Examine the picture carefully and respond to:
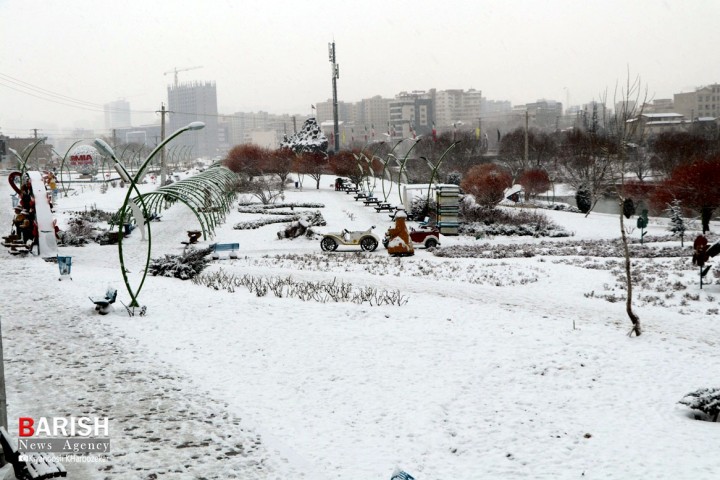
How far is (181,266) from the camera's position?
60.8 feet

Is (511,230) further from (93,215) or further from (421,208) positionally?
(93,215)

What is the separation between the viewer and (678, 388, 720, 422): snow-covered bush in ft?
27.7

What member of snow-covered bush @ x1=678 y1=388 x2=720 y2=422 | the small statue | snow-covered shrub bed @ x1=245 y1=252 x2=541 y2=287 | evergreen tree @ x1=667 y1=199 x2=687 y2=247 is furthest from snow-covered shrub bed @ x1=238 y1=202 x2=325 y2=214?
snow-covered bush @ x1=678 y1=388 x2=720 y2=422

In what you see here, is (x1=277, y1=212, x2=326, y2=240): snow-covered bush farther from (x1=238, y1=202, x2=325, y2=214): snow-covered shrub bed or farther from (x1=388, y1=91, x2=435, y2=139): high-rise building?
(x1=388, y1=91, x2=435, y2=139): high-rise building

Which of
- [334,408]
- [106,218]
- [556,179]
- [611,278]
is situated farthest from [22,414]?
[556,179]

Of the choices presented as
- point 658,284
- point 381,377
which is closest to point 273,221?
point 658,284

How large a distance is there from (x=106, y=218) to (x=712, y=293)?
30.2 metres

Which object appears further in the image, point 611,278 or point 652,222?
point 652,222

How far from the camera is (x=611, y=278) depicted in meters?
18.2

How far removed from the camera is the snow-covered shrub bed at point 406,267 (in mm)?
18438

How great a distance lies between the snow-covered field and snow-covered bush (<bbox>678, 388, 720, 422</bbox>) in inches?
7.7

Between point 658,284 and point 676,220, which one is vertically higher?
point 676,220

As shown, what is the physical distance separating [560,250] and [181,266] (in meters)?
15.3

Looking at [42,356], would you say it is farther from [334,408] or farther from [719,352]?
[719,352]
